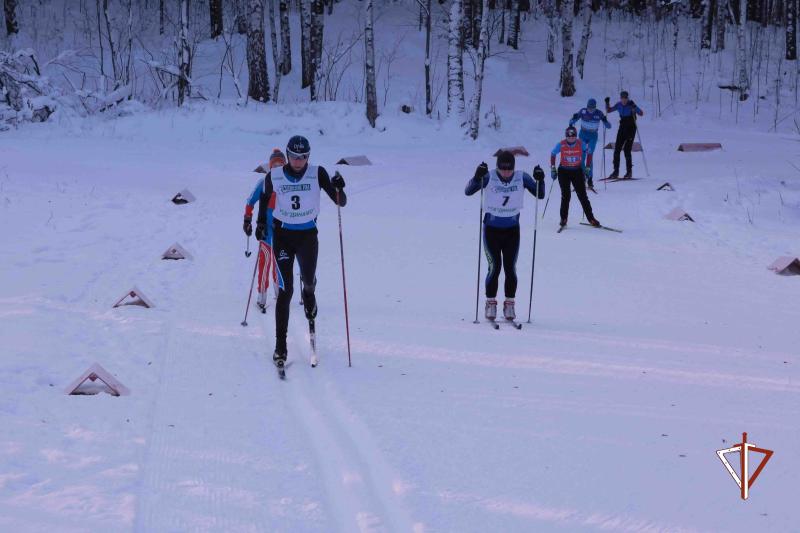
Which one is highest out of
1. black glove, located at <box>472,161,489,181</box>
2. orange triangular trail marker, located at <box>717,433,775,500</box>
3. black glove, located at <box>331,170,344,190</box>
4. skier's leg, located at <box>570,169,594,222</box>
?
black glove, located at <box>331,170,344,190</box>

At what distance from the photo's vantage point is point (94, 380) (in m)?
6.45

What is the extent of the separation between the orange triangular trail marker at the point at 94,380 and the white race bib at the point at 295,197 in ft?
5.93

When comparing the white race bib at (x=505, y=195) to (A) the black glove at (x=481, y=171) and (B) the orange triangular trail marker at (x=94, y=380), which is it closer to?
(A) the black glove at (x=481, y=171)

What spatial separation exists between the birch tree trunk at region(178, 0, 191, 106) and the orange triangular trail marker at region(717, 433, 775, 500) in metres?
22.6

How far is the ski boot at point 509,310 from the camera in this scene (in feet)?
29.1

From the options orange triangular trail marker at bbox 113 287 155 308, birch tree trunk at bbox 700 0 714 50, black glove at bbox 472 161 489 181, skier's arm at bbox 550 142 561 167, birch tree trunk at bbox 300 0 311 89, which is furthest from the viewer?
birch tree trunk at bbox 700 0 714 50

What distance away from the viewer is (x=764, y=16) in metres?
44.6

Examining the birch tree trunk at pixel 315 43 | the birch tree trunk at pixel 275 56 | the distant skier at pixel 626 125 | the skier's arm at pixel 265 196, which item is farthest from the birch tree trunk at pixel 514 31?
the skier's arm at pixel 265 196

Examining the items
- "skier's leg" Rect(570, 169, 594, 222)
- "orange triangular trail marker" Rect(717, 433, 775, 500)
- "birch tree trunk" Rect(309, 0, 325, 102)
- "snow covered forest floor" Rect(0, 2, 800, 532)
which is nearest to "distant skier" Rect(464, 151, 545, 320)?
"snow covered forest floor" Rect(0, 2, 800, 532)

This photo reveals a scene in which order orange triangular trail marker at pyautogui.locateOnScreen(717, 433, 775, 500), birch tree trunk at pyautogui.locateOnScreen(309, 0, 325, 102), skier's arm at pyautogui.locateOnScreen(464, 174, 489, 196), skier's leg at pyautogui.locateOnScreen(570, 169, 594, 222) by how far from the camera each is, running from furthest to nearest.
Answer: birch tree trunk at pyautogui.locateOnScreen(309, 0, 325, 102), skier's leg at pyautogui.locateOnScreen(570, 169, 594, 222), skier's arm at pyautogui.locateOnScreen(464, 174, 489, 196), orange triangular trail marker at pyautogui.locateOnScreen(717, 433, 775, 500)

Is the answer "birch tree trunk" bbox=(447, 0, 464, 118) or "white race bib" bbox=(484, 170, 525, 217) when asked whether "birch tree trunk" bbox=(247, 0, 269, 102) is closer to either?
"birch tree trunk" bbox=(447, 0, 464, 118)

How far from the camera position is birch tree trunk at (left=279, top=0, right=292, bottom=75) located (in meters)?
31.0

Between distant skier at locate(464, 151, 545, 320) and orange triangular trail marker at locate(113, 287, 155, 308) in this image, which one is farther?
orange triangular trail marker at locate(113, 287, 155, 308)

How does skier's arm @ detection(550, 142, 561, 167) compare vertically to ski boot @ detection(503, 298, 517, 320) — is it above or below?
above
